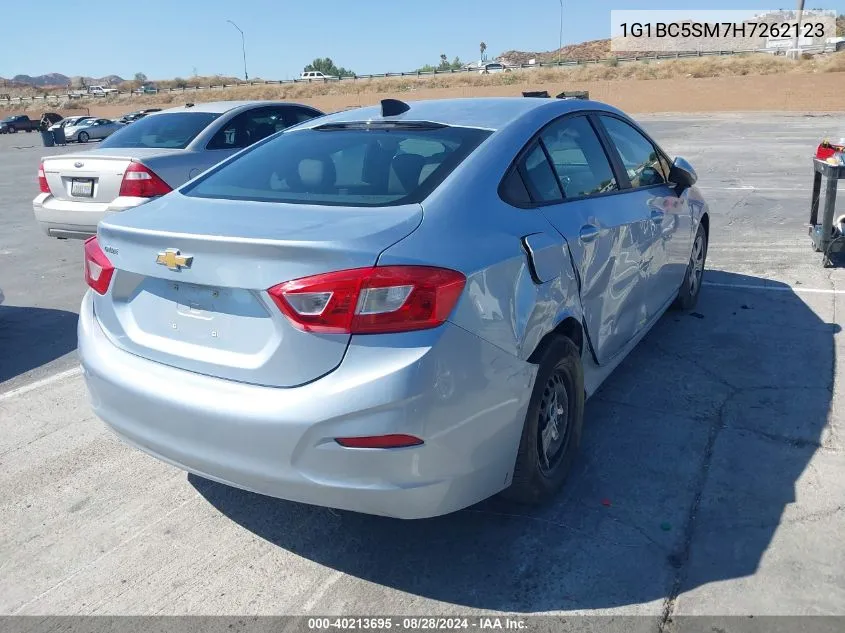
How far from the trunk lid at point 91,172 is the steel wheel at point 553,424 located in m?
5.69

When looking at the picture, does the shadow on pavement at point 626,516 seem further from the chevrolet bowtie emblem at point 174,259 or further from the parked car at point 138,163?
the parked car at point 138,163

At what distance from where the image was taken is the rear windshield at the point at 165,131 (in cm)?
834

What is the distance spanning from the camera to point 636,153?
473 cm

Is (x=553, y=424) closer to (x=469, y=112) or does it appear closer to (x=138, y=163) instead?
(x=469, y=112)

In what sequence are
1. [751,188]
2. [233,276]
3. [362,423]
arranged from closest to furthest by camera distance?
[362,423] < [233,276] < [751,188]

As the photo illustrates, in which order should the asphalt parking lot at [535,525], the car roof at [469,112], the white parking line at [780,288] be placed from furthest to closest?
the white parking line at [780,288] < the car roof at [469,112] < the asphalt parking lot at [535,525]

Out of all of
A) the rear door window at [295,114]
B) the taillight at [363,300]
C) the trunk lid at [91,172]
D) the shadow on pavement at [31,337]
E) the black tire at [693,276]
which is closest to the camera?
the taillight at [363,300]

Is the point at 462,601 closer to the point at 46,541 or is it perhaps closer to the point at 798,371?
the point at 46,541

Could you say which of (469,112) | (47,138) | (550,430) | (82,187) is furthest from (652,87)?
(550,430)

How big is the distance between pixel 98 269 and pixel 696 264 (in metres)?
4.48

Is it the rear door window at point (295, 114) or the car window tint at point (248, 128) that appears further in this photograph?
the rear door window at point (295, 114)

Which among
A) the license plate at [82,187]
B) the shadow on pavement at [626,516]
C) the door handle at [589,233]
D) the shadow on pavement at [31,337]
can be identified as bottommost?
the shadow on pavement at [626,516]

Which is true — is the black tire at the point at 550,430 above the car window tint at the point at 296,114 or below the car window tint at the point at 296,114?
below

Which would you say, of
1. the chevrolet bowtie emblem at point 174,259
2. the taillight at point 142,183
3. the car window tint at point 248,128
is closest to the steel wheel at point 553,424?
the chevrolet bowtie emblem at point 174,259
